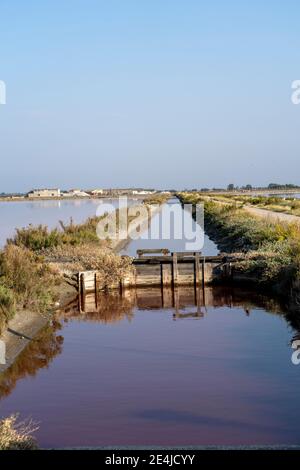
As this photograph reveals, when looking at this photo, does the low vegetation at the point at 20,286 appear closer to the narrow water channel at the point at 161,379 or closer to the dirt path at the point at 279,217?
the narrow water channel at the point at 161,379

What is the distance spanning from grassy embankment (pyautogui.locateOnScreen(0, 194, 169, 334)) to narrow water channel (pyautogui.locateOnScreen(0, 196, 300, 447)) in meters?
1.10

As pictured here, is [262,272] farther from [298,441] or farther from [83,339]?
[298,441]

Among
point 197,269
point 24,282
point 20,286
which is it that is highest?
point 24,282

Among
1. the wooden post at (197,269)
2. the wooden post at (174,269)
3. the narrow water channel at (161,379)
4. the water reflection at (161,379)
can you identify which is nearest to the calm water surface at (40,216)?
the wooden post at (174,269)

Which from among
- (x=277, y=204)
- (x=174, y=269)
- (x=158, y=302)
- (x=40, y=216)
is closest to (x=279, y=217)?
(x=174, y=269)

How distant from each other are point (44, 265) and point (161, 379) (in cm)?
1097

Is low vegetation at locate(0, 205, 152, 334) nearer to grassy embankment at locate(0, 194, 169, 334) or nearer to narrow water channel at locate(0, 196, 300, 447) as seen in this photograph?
grassy embankment at locate(0, 194, 169, 334)

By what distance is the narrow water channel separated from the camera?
1047 cm

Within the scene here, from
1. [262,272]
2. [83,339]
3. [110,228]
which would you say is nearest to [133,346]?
[83,339]

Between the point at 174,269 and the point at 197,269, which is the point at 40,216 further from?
the point at 197,269

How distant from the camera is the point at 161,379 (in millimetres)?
13195

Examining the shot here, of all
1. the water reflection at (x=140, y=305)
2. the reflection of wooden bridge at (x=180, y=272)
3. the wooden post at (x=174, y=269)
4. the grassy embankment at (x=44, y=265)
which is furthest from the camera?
the reflection of wooden bridge at (x=180, y=272)

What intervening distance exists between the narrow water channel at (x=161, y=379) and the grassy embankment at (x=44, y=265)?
1098 millimetres

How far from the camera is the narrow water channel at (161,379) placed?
10.5 meters
